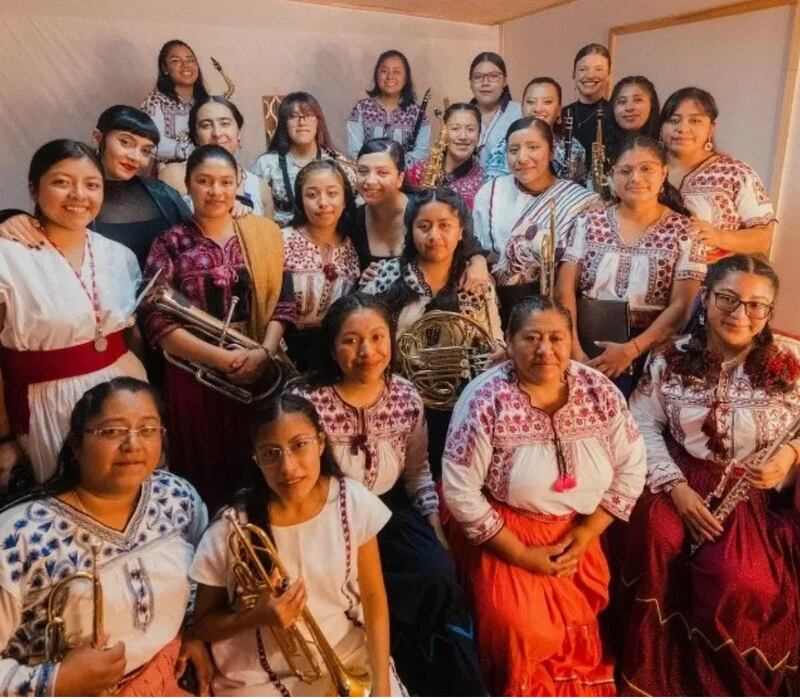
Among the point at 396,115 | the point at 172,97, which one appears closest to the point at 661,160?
the point at 396,115

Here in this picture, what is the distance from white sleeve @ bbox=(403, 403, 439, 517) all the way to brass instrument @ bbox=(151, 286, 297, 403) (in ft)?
1.82

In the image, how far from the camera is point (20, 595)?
145cm

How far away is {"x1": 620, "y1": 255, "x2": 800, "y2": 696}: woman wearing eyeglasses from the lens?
1956 mm

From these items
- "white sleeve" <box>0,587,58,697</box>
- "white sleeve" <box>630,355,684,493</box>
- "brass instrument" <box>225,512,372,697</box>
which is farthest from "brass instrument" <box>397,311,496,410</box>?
"white sleeve" <box>0,587,58,697</box>

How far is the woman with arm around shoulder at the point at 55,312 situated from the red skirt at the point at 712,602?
1683 millimetres

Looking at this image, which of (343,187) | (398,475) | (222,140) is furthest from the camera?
(222,140)

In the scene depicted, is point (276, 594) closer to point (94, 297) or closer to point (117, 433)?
point (117, 433)

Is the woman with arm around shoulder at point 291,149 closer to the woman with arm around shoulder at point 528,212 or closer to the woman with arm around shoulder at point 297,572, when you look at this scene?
the woman with arm around shoulder at point 528,212

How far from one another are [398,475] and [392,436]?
0.45 feet

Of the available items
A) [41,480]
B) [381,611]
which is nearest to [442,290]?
[381,611]

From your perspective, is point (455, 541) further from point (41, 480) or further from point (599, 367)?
point (41, 480)

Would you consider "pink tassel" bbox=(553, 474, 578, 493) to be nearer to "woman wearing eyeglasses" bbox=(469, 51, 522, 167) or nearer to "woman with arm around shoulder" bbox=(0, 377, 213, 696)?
"woman with arm around shoulder" bbox=(0, 377, 213, 696)

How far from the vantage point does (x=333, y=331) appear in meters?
2.03

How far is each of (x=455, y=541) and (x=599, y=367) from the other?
882mm
